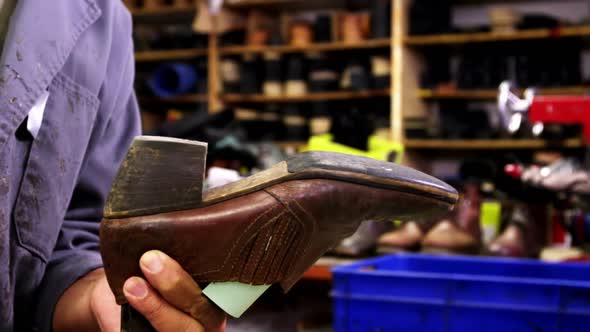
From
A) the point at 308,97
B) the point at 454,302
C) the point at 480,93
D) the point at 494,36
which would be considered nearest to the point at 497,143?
the point at 480,93

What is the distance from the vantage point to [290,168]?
72 cm

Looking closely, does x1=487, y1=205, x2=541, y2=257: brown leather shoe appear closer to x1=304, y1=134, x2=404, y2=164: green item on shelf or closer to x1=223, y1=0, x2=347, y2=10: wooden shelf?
x1=304, y1=134, x2=404, y2=164: green item on shelf

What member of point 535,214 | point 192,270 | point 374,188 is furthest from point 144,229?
point 535,214

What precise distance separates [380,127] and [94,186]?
3.37 m

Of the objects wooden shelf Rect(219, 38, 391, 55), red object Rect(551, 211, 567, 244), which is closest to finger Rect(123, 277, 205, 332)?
red object Rect(551, 211, 567, 244)

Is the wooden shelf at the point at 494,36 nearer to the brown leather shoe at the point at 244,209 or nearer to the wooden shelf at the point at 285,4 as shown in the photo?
the wooden shelf at the point at 285,4

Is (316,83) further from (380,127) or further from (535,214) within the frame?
(535,214)

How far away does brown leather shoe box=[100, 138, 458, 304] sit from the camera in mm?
710

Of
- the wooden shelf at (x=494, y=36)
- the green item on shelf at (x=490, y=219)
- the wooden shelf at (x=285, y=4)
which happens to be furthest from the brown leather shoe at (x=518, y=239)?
the wooden shelf at (x=285, y=4)

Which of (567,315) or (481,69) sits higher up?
(481,69)

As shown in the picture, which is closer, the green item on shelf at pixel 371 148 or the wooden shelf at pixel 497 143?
the green item on shelf at pixel 371 148

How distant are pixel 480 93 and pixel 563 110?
7.27 ft

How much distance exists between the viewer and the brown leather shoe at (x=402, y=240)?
257cm

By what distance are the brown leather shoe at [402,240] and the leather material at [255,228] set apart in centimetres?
185
